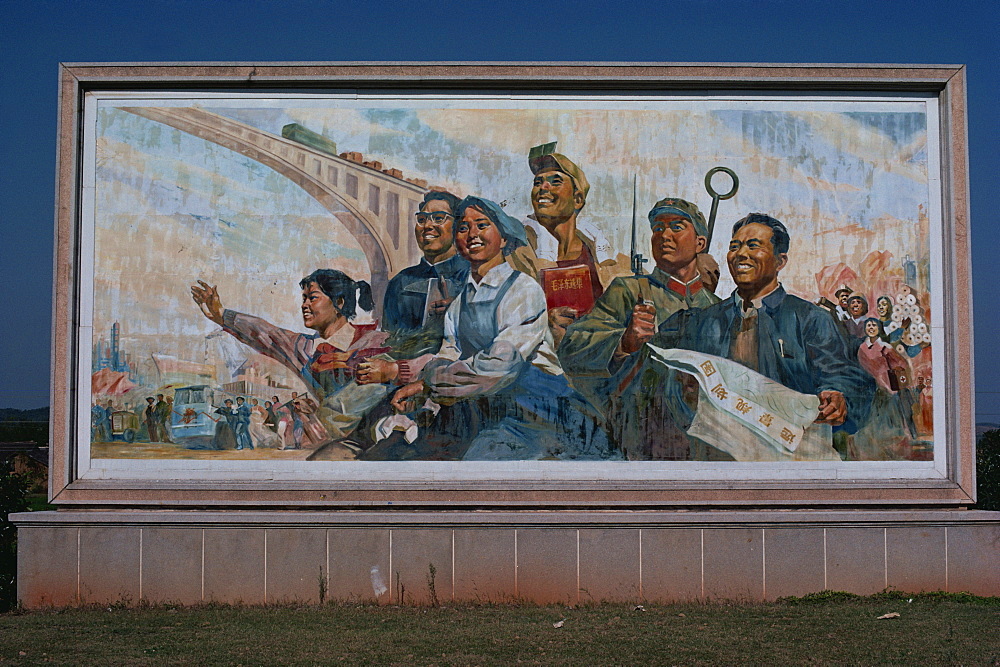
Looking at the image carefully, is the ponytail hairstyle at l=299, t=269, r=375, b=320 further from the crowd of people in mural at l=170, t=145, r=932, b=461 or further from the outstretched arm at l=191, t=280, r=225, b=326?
the outstretched arm at l=191, t=280, r=225, b=326

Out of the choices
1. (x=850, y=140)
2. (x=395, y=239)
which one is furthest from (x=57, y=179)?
(x=850, y=140)

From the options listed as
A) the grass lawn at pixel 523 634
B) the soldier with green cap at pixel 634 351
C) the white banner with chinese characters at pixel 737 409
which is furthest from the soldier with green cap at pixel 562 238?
the grass lawn at pixel 523 634

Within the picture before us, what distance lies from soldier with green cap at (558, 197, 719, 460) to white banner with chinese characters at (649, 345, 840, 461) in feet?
0.95

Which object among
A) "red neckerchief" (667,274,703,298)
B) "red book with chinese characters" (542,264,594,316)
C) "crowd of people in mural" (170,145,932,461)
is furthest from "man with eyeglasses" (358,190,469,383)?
"red neckerchief" (667,274,703,298)

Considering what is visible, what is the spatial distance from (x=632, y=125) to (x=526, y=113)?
1.30 metres

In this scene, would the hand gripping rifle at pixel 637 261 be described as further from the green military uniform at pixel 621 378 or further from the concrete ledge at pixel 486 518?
the concrete ledge at pixel 486 518

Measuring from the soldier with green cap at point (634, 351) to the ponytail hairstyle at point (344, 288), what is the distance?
8.04 ft

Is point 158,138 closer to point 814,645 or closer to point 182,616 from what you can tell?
point 182,616

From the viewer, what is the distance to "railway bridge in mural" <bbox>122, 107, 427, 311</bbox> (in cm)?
1228

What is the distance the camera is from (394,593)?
11.9 metres

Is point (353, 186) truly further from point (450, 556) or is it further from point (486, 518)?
point (450, 556)

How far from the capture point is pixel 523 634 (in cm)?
1031

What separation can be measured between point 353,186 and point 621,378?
13.1 feet

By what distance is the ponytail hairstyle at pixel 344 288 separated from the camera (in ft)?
40.1
